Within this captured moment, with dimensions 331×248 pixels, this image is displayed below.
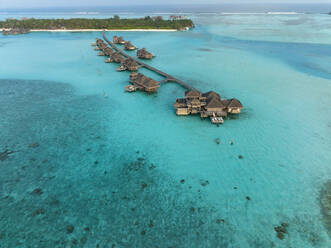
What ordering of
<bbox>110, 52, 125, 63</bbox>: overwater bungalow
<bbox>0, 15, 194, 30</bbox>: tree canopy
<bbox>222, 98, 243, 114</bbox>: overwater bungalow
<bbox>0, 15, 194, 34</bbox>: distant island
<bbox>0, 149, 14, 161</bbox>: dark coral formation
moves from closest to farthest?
<bbox>0, 149, 14, 161</bbox>: dark coral formation → <bbox>222, 98, 243, 114</bbox>: overwater bungalow → <bbox>110, 52, 125, 63</bbox>: overwater bungalow → <bbox>0, 15, 194, 34</bbox>: distant island → <bbox>0, 15, 194, 30</bbox>: tree canopy

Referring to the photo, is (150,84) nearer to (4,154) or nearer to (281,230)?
(4,154)

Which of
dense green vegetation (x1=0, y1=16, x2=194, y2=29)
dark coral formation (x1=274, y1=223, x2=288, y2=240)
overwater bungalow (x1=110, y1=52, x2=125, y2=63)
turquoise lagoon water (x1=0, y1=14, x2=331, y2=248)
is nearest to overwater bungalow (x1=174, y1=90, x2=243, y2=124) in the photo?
turquoise lagoon water (x1=0, y1=14, x2=331, y2=248)

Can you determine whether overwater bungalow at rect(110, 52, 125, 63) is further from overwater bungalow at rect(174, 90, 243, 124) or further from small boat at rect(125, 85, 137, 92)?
overwater bungalow at rect(174, 90, 243, 124)

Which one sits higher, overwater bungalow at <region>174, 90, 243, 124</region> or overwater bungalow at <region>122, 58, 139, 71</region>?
overwater bungalow at <region>122, 58, 139, 71</region>

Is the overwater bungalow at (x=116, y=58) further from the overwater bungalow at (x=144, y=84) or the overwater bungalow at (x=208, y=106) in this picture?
the overwater bungalow at (x=208, y=106)

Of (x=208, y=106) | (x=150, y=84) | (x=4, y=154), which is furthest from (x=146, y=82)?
(x=4, y=154)

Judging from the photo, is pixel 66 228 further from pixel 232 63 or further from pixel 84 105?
pixel 232 63

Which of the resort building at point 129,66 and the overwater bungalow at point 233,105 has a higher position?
the resort building at point 129,66

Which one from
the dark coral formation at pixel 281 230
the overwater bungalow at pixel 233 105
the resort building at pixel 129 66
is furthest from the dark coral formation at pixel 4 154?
the resort building at pixel 129 66

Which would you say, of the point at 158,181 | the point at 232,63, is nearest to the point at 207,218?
the point at 158,181
